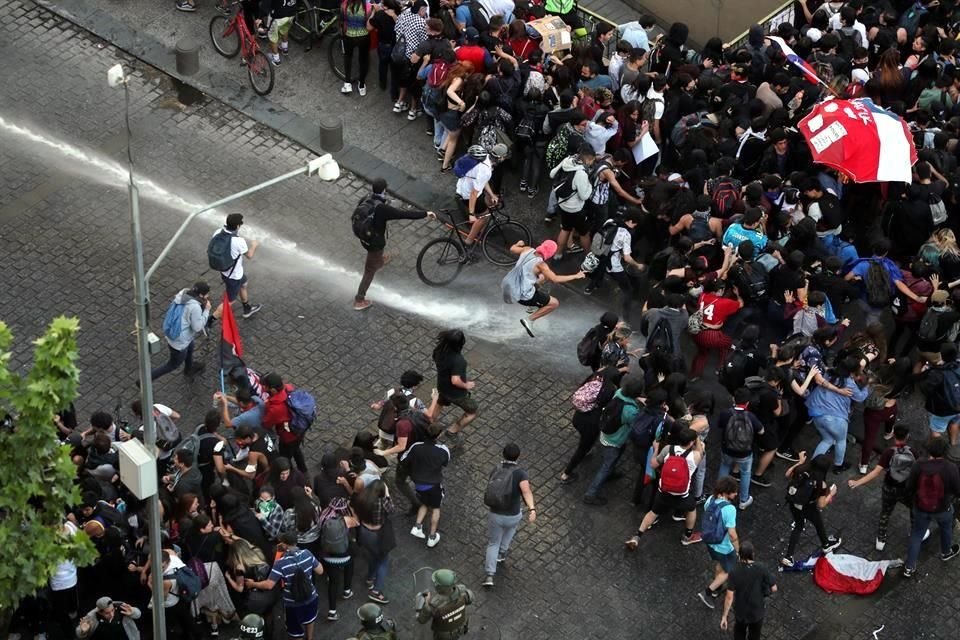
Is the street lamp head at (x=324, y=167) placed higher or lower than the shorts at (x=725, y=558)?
higher

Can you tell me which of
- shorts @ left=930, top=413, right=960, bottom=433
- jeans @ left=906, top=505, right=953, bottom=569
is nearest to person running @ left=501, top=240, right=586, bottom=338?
shorts @ left=930, top=413, right=960, bottom=433

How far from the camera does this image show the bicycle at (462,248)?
2138 cm

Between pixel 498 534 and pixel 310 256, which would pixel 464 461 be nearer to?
pixel 498 534

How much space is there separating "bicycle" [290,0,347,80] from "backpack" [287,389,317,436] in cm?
719

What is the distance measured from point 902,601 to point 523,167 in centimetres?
788

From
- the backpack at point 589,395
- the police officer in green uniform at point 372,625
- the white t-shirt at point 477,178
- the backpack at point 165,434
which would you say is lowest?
the backpack at point 165,434

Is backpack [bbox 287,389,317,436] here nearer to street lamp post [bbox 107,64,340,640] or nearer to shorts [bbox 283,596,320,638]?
shorts [bbox 283,596,320,638]

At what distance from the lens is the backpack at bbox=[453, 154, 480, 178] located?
2122cm

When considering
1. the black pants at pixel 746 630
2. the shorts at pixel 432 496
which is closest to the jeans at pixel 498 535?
the shorts at pixel 432 496

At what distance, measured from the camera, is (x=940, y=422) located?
1881cm

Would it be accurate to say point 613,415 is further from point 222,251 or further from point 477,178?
point 222,251

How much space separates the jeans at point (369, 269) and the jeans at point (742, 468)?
489cm

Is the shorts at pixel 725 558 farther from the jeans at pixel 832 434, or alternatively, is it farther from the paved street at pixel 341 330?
the jeans at pixel 832 434

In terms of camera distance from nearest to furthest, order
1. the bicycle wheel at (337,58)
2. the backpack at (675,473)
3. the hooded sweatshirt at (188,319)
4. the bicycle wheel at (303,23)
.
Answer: the backpack at (675,473), the hooded sweatshirt at (188,319), the bicycle wheel at (303,23), the bicycle wheel at (337,58)
